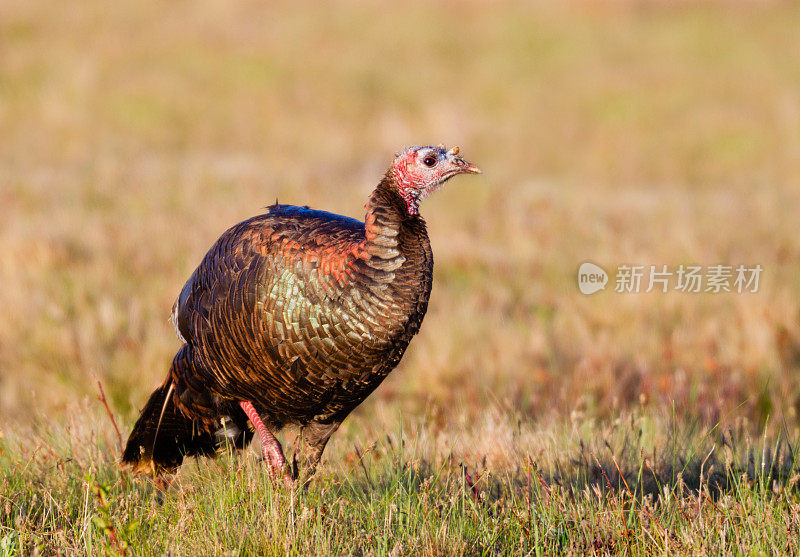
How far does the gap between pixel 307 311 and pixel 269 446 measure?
70 cm

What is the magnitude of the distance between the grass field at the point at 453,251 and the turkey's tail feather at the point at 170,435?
12 cm

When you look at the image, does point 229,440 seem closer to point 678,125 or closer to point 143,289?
point 143,289

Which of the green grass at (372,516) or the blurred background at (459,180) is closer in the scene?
the green grass at (372,516)

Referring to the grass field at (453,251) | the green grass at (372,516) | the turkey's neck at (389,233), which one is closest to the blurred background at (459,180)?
the grass field at (453,251)

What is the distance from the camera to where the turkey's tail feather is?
3965 mm

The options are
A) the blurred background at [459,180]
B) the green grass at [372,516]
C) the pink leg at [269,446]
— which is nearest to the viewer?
the green grass at [372,516]

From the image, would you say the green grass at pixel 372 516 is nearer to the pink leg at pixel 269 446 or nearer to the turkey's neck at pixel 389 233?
the pink leg at pixel 269 446

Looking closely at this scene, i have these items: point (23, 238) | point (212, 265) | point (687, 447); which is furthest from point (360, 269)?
point (23, 238)

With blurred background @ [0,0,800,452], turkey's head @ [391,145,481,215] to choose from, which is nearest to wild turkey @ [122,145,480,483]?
turkey's head @ [391,145,481,215]

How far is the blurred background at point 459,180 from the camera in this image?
656 centimetres

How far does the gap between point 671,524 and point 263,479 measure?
1.50 metres

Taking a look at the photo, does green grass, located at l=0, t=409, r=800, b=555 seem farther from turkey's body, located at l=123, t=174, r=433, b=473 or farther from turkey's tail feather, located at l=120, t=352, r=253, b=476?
turkey's body, located at l=123, t=174, r=433, b=473

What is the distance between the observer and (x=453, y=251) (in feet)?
29.5

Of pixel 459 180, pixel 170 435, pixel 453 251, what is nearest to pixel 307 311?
pixel 170 435
